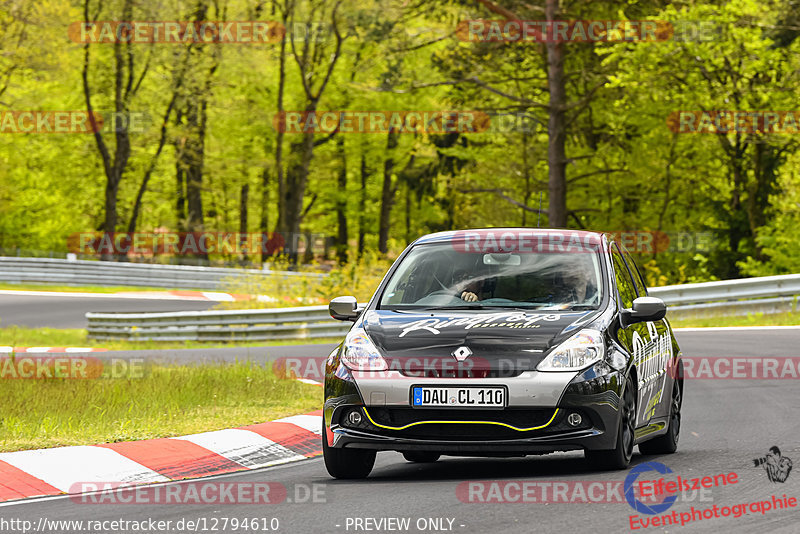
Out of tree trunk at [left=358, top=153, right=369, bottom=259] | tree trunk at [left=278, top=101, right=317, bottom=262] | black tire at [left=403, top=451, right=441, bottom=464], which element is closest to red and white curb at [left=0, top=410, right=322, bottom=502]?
black tire at [left=403, top=451, right=441, bottom=464]

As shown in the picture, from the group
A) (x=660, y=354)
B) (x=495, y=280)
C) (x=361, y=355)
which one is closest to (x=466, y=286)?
(x=495, y=280)

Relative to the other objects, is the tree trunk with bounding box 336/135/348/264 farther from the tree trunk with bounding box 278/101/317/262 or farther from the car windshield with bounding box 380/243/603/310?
the car windshield with bounding box 380/243/603/310

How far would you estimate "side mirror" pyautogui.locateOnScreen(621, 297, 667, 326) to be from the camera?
835 centimetres

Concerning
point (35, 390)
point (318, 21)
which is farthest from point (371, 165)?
point (35, 390)

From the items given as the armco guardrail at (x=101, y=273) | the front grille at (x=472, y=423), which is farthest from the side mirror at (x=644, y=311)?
the armco guardrail at (x=101, y=273)

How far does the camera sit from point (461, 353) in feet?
25.0

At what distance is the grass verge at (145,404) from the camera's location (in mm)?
9727

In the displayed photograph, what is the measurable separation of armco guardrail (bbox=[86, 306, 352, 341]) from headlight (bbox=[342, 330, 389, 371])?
16.2 m

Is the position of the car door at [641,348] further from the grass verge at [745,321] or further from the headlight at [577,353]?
the grass verge at [745,321]

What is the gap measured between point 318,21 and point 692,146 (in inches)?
975

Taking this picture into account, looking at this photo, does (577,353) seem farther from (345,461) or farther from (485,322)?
(345,461)

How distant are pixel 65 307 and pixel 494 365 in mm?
31901

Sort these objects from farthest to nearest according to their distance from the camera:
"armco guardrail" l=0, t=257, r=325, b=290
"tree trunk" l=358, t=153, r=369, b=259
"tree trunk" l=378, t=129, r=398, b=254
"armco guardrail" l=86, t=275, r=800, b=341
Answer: "tree trunk" l=358, t=153, r=369, b=259
"tree trunk" l=378, t=129, r=398, b=254
"armco guardrail" l=0, t=257, r=325, b=290
"armco guardrail" l=86, t=275, r=800, b=341

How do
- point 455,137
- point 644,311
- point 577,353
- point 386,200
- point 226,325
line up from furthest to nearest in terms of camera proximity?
1. point 386,200
2. point 455,137
3. point 226,325
4. point 644,311
5. point 577,353
